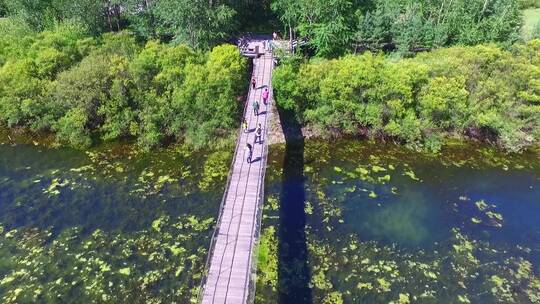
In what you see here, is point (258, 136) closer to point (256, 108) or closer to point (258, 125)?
point (258, 125)

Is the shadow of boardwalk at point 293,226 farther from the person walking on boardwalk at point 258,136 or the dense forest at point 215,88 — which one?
the person walking on boardwalk at point 258,136

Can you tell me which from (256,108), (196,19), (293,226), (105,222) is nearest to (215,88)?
(256,108)

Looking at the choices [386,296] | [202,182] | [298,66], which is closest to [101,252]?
[202,182]

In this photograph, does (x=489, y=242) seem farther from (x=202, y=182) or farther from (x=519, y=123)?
(x=202, y=182)

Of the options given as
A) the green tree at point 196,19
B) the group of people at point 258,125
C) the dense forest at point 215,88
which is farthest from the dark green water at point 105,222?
the green tree at point 196,19

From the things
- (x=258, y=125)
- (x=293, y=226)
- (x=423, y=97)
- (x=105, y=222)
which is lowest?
(x=293, y=226)

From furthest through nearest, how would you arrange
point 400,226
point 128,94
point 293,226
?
point 128,94, point 400,226, point 293,226
